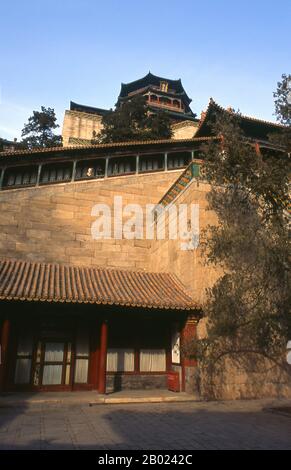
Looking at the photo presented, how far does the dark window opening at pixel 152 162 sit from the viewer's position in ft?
61.7

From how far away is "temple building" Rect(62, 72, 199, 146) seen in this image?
3584cm

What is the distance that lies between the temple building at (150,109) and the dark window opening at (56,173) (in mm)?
17721

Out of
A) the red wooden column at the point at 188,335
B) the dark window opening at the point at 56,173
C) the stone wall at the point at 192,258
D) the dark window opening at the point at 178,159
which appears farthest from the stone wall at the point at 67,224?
the red wooden column at the point at 188,335

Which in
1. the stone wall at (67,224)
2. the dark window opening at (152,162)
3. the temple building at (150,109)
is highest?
the temple building at (150,109)

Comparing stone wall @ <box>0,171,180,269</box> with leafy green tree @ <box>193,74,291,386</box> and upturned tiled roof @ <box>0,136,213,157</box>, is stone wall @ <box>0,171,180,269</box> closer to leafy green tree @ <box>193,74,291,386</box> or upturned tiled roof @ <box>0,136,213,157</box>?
upturned tiled roof @ <box>0,136,213,157</box>

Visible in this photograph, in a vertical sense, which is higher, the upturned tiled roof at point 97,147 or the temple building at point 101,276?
the upturned tiled roof at point 97,147

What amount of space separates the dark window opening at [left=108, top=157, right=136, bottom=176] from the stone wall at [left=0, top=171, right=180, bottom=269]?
1.21 ft

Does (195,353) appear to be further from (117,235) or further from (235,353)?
(117,235)

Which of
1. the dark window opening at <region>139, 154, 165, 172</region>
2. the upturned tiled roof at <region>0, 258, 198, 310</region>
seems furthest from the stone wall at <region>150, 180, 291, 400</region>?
the dark window opening at <region>139, 154, 165, 172</region>

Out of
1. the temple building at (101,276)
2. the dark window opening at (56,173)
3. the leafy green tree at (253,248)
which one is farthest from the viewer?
the dark window opening at (56,173)

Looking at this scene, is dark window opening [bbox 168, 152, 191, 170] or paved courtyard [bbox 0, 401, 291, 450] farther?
dark window opening [bbox 168, 152, 191, 170]

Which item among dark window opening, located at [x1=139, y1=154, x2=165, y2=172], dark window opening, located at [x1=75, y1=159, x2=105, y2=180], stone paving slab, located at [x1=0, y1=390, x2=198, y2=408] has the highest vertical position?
dark window opening, located at [x1=139, y1=154, x2=165, y2=172]

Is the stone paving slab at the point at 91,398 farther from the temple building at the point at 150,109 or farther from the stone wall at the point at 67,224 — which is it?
the temple building at the point at 150,109
